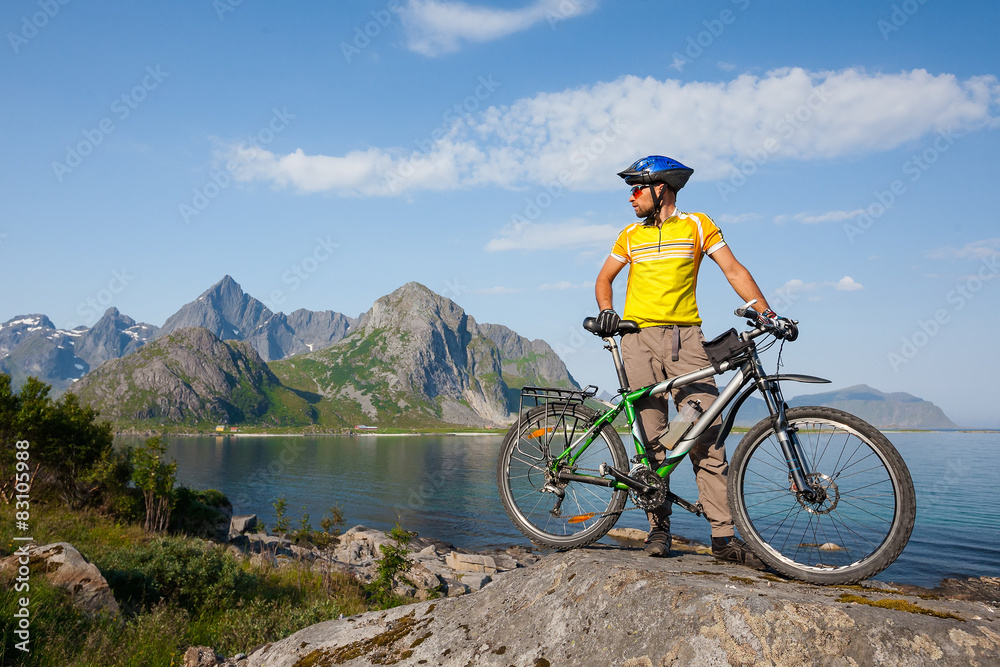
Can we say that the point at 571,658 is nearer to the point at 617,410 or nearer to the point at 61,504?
the point at 617,410

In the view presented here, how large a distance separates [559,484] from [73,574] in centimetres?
806

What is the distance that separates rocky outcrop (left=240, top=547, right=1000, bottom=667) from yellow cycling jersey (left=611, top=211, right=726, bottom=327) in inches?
88.3

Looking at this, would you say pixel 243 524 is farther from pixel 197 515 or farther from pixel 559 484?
pixel 559 484

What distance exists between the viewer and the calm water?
36062mm

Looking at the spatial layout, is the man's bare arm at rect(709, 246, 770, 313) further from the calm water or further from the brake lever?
the calm water

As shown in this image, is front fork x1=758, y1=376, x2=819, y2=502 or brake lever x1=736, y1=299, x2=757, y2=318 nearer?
front fork x1=758, y1=376, x2=819, y2=502

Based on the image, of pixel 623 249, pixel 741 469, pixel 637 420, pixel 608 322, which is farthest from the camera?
pixel 623 249

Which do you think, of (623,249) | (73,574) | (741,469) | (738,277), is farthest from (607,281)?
(73,574)

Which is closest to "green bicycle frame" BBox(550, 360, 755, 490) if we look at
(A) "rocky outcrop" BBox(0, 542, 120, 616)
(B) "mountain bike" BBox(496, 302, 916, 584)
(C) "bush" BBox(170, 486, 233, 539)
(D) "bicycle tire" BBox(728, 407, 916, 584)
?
(B) "mountain bike" BBox(496, 302, 916, 584)

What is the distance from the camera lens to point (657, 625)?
2918 mm

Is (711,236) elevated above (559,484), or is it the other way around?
(711,236)

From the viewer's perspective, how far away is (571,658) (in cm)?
302

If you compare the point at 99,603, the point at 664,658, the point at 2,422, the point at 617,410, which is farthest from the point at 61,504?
the point at 664,658

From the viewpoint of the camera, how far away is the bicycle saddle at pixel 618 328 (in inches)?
210
